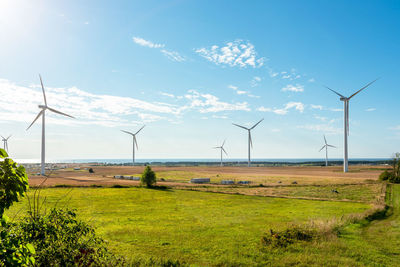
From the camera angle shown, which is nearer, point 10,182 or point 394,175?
point 10,182

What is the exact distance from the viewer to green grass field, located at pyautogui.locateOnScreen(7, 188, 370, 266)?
21.0 m

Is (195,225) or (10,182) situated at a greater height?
(10,182)

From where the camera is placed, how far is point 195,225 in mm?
30391

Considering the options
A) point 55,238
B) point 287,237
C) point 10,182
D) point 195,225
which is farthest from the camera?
point 195,225

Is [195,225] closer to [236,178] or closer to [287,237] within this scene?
[287,237]

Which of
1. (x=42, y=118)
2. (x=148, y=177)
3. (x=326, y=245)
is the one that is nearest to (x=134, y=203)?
(x=148, y=177)

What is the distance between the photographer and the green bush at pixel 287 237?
23.2 m

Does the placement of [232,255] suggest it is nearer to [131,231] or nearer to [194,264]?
[194,264]

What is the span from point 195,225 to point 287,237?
10.5 metres

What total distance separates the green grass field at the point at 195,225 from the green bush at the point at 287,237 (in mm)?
987

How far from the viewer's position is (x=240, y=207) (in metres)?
43.7

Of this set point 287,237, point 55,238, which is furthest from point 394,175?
point 55,238

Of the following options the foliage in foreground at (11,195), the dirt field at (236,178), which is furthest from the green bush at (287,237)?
the dirt field at (236,178)

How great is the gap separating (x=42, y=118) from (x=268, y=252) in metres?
118
